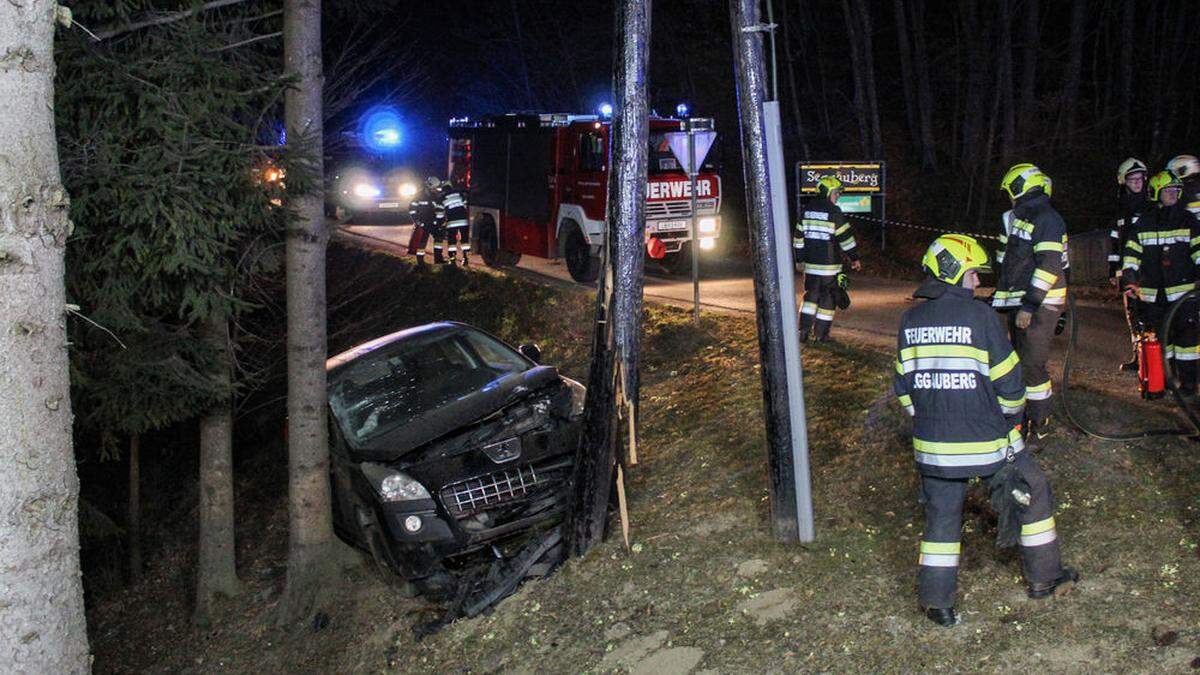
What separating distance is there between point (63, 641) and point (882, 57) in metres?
27.1

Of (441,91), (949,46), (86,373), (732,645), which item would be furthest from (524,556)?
(441,91)

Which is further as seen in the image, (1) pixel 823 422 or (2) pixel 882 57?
(2) pixel 882 57

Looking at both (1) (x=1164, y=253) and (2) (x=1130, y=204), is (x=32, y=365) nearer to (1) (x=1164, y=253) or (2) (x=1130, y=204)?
(1) (x=1164, y=253)

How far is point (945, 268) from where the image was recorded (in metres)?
5.03

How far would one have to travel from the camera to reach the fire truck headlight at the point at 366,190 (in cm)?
2706

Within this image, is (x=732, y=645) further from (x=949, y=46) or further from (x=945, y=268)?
(x=949, y=46)

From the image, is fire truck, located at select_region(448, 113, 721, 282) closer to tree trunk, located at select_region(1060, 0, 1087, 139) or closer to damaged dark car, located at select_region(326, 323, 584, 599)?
damaged dark car, located at select_region(326, 323, 584, 599)

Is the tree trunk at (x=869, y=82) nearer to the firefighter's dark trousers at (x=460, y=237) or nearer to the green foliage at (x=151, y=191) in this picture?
the firefighter's dark trousers at (x=460, y=237)

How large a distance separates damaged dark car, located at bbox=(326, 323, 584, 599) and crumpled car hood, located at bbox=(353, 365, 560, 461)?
0.04 feet

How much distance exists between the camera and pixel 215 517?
31.2 feet

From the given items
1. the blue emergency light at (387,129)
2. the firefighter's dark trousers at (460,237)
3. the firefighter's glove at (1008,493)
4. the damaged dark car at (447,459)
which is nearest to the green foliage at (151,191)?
the damaged dark car at (447,459)

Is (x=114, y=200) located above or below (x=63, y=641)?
above

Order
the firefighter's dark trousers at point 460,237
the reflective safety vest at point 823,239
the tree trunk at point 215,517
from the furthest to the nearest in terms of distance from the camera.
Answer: the firefighter's dark trousers at point 460,237, the reflective safety vest at point 823,239, the tree trunk at point 215,517

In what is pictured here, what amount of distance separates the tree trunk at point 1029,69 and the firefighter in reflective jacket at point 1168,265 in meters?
13.9
